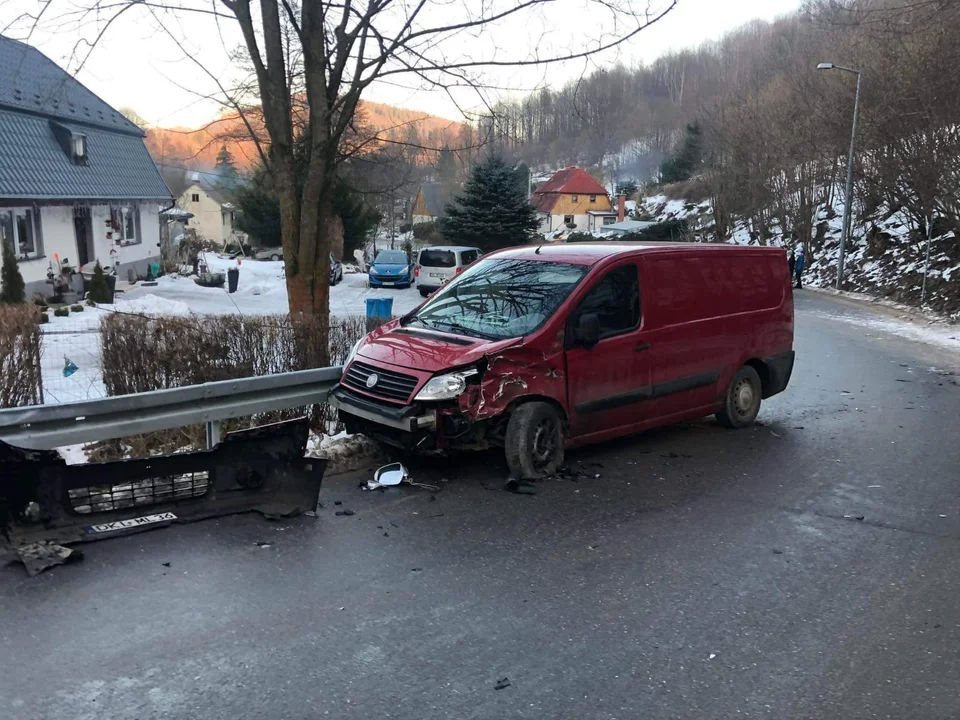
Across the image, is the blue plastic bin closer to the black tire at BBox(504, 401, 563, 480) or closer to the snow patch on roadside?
the snow patch on roadside

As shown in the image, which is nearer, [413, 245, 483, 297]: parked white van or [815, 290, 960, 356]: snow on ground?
[815, 290, 960, 356]: snow on ground

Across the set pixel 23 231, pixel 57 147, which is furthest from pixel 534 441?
pixel 57 147

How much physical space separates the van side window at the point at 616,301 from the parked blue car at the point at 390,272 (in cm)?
2597

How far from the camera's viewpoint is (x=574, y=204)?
9100cm

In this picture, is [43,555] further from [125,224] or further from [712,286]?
[125,224]

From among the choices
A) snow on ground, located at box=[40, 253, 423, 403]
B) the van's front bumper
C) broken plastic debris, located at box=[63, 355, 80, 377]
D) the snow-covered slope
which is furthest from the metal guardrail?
the snow-covered slope

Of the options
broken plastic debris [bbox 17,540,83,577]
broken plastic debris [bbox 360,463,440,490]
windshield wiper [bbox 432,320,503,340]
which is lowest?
broken plastic debris [bbox 360,463,440,490]

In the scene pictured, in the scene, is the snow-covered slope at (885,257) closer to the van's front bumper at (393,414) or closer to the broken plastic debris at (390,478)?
the broken plastic debris at (390,478)

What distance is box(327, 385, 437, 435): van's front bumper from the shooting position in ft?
19.4

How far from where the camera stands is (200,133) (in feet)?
34.6

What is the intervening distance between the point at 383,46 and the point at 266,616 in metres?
7.10

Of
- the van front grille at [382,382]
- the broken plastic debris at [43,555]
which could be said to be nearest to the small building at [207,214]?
the van front grille at [382,382]

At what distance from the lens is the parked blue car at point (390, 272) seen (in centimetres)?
3241

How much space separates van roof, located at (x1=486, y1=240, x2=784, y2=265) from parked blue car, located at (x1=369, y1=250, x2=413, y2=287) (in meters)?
24.9
